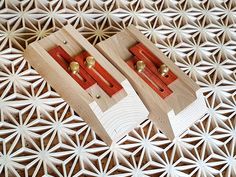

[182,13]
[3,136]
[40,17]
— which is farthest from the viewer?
[182,13]

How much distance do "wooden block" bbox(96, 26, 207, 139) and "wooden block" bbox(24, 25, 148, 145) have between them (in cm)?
3

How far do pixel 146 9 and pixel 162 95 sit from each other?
36cm

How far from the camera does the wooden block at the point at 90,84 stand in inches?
34.9

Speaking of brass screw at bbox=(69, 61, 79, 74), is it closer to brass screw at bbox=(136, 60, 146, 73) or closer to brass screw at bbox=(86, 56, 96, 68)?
brass screw at bbox=(86, 56, 96, 68)

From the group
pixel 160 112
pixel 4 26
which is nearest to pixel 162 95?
pixel 160 112

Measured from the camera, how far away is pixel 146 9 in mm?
1175

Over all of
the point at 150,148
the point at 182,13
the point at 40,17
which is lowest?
the point at 150,148

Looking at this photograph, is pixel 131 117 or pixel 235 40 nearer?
pixel 131 117

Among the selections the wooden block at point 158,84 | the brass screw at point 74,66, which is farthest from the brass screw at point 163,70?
the brass screw at point 74,66

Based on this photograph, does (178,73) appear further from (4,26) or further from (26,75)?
(4,26)

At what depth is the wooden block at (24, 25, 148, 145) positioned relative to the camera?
34.9 inches

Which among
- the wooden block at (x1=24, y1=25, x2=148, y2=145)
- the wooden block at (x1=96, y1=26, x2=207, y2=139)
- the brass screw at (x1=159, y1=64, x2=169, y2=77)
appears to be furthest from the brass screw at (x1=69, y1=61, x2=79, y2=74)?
the brass screw at (x1=159, y1=64, x2=169, y2=77)

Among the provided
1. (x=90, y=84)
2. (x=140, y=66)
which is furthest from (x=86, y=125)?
(x=140, y=66)

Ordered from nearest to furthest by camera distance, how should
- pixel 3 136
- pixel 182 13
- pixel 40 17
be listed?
pixel 3 136 < pixel 40 17 < pixel 182 13
